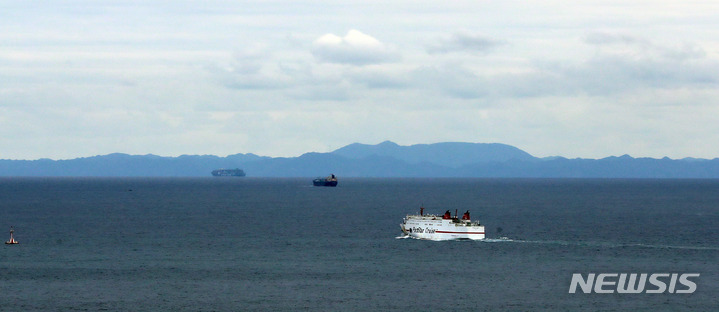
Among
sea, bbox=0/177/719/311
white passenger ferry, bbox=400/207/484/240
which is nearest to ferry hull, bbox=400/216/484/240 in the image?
white passenger ferry, bbox=400/207/484/240

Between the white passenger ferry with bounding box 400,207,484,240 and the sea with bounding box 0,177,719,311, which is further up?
the white passenger ferry with bounding box 400,207,484,240

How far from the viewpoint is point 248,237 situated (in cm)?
15388

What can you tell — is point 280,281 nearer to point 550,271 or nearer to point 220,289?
point 220,289

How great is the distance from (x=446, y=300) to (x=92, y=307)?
3501 centimetres

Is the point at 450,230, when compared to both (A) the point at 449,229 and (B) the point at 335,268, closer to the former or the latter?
(A) the point at 449,229

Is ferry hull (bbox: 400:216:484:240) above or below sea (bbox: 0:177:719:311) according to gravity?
above

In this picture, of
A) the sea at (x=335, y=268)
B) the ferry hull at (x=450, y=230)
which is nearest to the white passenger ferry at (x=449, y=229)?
the ferry hull at (x=450, y=230)

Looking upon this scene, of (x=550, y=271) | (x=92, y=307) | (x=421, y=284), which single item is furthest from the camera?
(x=550, y=271)

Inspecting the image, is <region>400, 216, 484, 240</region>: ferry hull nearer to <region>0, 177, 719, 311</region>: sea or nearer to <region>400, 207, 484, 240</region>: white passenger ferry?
<region>400, 207, 484, 240</region>: white passenger ferry

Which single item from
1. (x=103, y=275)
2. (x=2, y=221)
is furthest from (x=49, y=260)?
(x=2, y=221)

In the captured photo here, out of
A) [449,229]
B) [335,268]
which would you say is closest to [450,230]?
[449,229]

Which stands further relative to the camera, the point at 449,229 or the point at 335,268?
the point at 449,229

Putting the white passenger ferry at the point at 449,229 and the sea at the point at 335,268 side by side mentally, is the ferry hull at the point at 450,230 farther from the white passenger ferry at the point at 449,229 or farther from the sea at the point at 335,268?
the sea at the point at 335,268

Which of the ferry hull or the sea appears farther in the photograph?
the ferry hull
